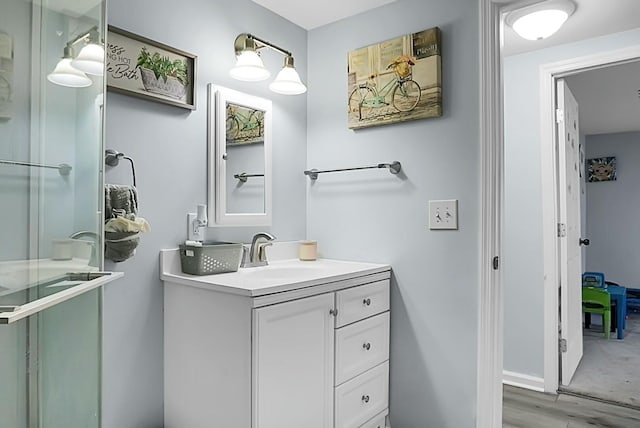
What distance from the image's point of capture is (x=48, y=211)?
100 centimetres

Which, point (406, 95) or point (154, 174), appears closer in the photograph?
point (154, 174)

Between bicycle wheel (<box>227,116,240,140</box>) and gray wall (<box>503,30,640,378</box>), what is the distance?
189 centimetres

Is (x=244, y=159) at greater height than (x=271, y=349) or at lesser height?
greater

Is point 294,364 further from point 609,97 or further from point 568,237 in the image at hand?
point 609,97

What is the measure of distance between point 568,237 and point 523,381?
1011 millimetres

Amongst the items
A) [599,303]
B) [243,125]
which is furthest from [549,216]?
[243,125]

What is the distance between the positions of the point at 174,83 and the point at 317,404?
4.83 ft

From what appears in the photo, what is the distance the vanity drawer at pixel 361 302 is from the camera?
1793 mm

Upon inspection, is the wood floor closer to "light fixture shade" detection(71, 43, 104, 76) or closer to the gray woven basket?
the gray woven basket

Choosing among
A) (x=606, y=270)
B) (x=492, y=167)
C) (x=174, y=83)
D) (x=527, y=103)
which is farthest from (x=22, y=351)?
(x=606, y=270)

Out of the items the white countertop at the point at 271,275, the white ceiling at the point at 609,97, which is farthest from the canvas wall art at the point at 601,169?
the white countertop at the point at 271,275

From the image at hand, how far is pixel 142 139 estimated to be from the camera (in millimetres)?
1714

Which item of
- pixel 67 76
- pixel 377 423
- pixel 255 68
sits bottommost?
pixel 377 423

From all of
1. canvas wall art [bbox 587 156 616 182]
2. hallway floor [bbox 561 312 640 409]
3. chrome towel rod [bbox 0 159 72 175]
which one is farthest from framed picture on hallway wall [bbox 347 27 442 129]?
canvas wall art [bbox 587 156 616 182]
